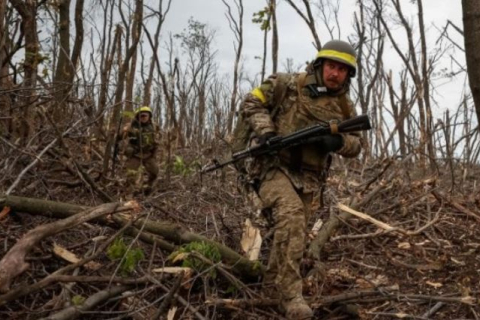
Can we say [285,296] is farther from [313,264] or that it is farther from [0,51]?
[0,51]

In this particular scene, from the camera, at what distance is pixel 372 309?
3846mm

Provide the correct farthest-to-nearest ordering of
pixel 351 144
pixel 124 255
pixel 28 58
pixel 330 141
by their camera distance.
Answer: pixel 28 58 < pixel 351 144 < pixel 330 141 < pixel 124 255

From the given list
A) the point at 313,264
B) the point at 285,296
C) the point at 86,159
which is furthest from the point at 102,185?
the point at 285,296

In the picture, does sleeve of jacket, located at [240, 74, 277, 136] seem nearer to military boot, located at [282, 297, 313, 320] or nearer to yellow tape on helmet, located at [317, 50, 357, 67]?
yellow tape on helmet, located at [317, 50, 357, 67]

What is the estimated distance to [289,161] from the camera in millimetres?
3832

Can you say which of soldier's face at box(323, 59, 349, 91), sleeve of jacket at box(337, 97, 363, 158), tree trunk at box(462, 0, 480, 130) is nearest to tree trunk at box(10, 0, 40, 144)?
soldier's face at box(323, 59, 349, 91)

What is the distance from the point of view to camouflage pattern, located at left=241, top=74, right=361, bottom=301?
143 inches

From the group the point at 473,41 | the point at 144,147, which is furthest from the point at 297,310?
the point at 144,147

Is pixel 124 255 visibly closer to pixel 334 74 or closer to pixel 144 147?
pixel 334 74

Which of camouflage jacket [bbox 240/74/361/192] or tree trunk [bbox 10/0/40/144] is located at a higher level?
tree trunk [bbox 10/0/40/144]

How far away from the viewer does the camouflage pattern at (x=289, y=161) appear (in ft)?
11.9

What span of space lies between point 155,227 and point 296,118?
121 cm

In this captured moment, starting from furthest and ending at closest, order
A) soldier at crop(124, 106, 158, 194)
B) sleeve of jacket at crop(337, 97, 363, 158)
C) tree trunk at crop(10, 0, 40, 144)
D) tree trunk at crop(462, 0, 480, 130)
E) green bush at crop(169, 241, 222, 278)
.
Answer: soldier at crop(124, 106, 158, 194) → tree trunk at crop(10, 0, 40, 144) → sleeve of jacket at crop(337, 97, 363, 158) → green bush at crop(169, 241, 222, 278) → tree trunk at crop(462, 0, 480, 130)

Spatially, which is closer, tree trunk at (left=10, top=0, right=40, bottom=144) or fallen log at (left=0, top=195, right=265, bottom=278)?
fallen log at (left=0, top=195, right=265, bottom=278)
